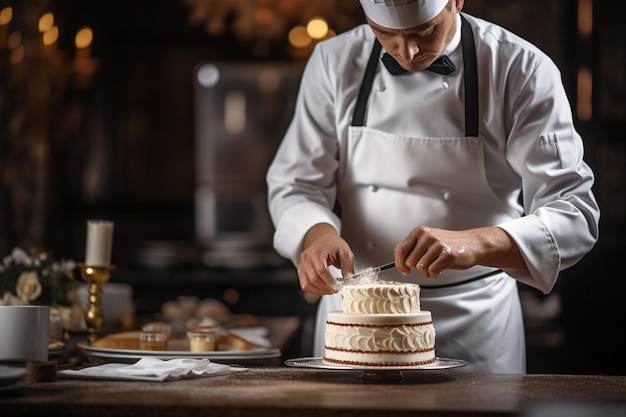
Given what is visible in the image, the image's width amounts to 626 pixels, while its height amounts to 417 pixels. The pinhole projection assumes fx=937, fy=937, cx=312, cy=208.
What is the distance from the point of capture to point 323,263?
2.19 meters

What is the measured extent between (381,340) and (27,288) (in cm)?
128

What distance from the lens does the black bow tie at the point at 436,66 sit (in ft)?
8.21

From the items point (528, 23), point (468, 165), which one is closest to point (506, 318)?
point (468, 165)

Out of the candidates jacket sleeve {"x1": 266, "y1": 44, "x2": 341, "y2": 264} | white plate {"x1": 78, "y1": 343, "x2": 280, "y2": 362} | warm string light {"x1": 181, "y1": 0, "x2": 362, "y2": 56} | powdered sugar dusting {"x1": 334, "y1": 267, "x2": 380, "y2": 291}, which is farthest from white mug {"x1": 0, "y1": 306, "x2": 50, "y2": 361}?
warm string light {"x1": 181, "y1": 0, "x2": 362, "y2": 56}

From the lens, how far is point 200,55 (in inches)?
291

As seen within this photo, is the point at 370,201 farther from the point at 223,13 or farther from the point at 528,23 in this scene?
the point at 223,13

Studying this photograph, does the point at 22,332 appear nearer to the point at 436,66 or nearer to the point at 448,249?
the point at 448,249

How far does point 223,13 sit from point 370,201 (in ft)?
14.6

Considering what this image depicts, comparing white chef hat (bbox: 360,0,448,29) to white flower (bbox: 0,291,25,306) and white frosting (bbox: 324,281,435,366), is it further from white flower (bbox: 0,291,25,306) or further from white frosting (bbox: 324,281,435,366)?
white flower (bbox: 0,291,25,306)

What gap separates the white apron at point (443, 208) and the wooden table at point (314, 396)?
0.57 m

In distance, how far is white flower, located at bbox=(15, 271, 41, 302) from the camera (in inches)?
108

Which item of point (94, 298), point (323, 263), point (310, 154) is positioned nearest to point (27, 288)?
point (94, 298)

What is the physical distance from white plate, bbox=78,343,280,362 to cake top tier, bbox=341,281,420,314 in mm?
475

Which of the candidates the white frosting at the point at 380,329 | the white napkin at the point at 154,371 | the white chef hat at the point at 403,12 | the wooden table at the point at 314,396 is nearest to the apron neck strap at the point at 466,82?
the white chef hat at the point at 403,12
